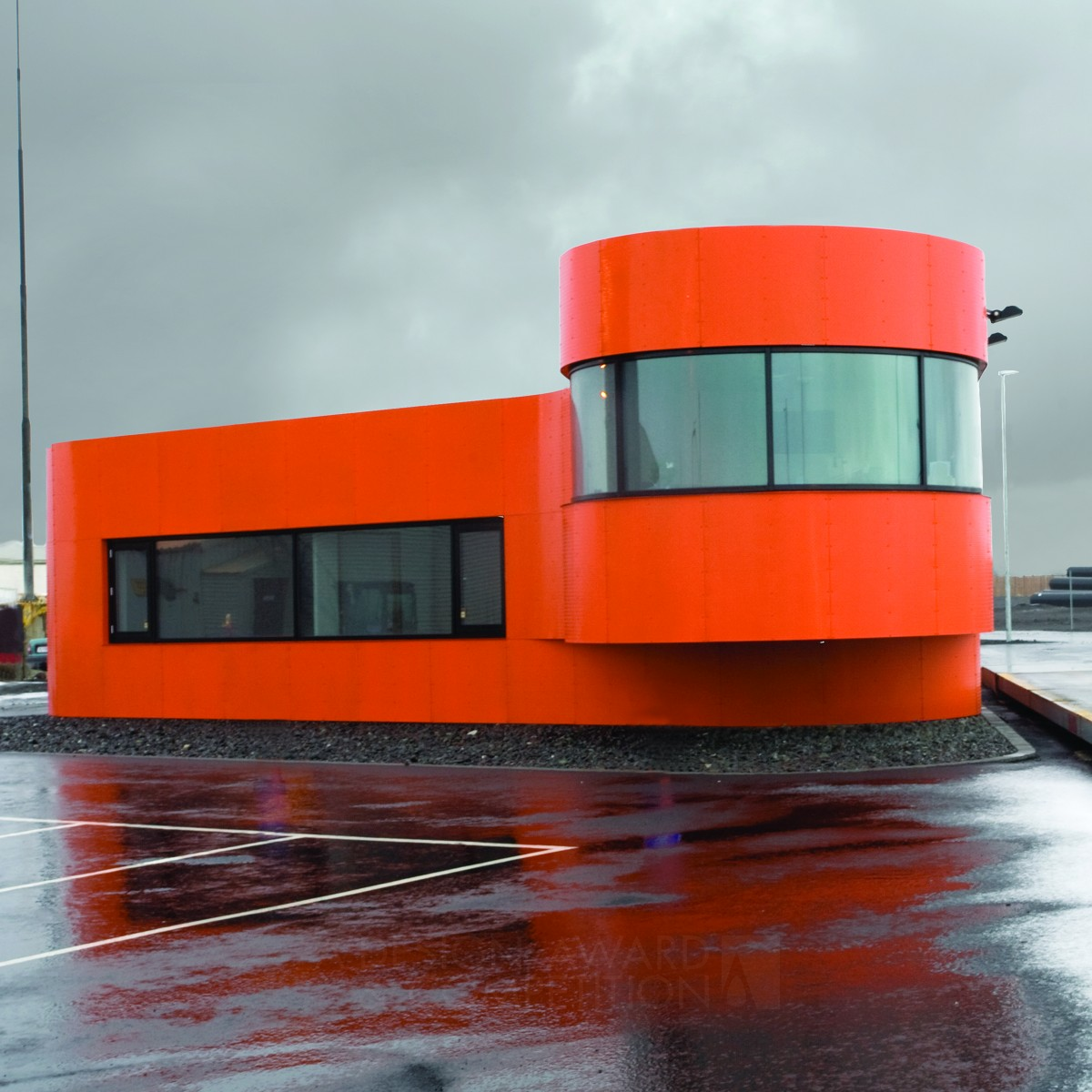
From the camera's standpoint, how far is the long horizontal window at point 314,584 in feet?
66.4

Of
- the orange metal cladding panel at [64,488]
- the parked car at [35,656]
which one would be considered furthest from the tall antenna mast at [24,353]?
the orange metal cladding panel at [64,488]

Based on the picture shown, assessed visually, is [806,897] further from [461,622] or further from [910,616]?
[461,622]

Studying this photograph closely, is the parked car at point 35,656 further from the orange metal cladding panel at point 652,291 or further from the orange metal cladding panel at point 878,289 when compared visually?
the orange metal cladding panel at point 878,289

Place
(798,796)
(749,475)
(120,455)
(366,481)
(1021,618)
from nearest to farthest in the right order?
1. (798,796)
2. (749,475)
3. (366,481)
4. (120,455)
5. (1021,618)

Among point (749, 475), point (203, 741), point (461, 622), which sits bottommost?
point (203, 741)

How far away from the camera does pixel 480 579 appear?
20.1 metres

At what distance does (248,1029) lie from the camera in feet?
21.4

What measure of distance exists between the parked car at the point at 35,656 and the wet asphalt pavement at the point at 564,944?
31175mm

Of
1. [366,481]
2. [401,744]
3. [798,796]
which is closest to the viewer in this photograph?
[798,796]

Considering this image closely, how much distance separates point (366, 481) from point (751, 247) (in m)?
7.01

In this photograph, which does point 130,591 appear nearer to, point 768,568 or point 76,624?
point 76,624

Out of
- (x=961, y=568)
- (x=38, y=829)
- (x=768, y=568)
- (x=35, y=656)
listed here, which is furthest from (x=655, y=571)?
(x=35, y=656)

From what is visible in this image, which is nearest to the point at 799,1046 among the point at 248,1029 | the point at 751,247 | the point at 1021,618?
the point at 248,1029

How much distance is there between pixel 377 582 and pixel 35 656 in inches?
1036
